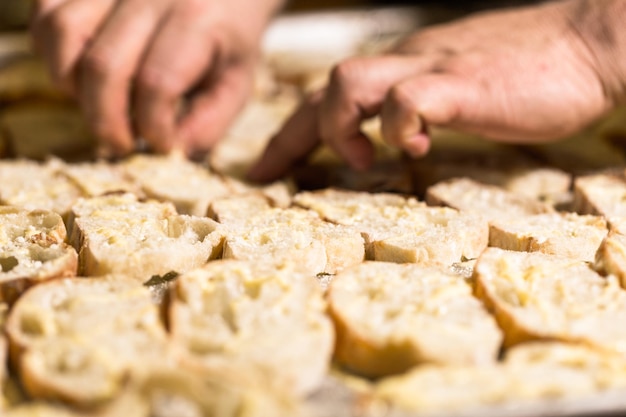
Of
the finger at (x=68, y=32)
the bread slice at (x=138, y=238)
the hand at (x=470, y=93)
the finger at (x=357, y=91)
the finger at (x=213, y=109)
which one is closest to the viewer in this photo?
the bread slice at (x=138, y=238)

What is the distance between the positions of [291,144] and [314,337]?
1.23 meters

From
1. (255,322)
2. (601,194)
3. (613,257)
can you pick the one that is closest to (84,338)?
(255,322)

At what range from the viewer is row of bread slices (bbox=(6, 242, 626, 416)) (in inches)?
47.3

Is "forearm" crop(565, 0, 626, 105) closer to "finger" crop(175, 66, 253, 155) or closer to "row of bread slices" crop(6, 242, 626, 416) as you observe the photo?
"row of bread slices" crop(6, 242, 626, 416)

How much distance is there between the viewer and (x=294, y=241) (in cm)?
176

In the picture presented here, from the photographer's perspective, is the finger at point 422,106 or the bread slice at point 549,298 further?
the finger at point 422,106

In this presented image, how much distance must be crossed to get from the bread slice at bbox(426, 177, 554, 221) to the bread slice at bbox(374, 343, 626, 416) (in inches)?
29.2

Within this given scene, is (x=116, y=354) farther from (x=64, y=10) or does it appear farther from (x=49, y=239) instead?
(x=64, y=10)

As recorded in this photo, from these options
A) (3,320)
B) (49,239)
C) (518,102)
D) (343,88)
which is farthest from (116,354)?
(518,102)

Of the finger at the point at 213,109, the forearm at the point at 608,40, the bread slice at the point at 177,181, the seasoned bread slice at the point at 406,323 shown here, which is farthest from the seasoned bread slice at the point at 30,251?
the forearm at the point at 608,40

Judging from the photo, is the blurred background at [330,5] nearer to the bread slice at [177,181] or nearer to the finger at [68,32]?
the finger at [68,32]

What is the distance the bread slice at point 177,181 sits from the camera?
2230 millimetres

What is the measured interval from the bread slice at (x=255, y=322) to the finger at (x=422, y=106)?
0.74m

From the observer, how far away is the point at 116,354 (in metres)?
1.29
